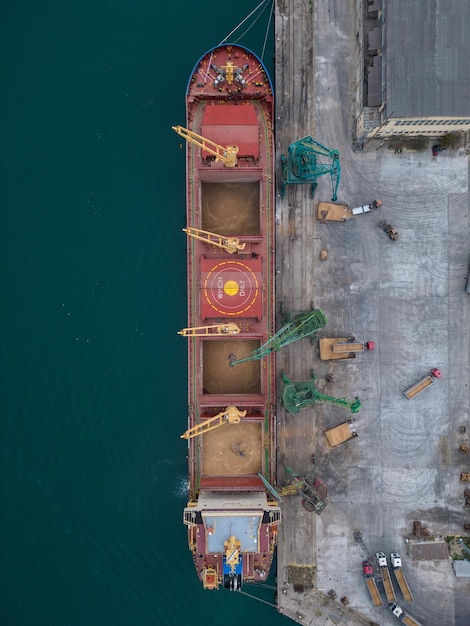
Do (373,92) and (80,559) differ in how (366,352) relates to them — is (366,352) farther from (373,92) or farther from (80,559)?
(80,559)

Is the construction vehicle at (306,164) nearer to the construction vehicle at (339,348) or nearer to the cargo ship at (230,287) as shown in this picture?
the cargo ship at (230,287)

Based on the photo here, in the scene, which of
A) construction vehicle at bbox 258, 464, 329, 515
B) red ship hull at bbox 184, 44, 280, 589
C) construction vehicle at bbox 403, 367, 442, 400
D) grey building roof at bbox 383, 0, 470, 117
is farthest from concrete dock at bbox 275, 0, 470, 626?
grey building roof at bbox 383, 0, 470, 117

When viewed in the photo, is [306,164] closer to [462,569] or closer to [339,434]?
[339,434]

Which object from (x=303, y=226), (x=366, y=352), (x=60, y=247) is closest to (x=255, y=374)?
(x=366, y=352)

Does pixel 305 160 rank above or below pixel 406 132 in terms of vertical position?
below

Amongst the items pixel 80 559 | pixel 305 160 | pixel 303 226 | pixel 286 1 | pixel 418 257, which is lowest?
pixel 80 559

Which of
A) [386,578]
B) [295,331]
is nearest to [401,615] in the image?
[386,578]

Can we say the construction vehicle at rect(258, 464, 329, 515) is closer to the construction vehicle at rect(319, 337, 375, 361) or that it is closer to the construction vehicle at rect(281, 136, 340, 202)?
the construction vehicle at rect(319, 337, 375, 361)
